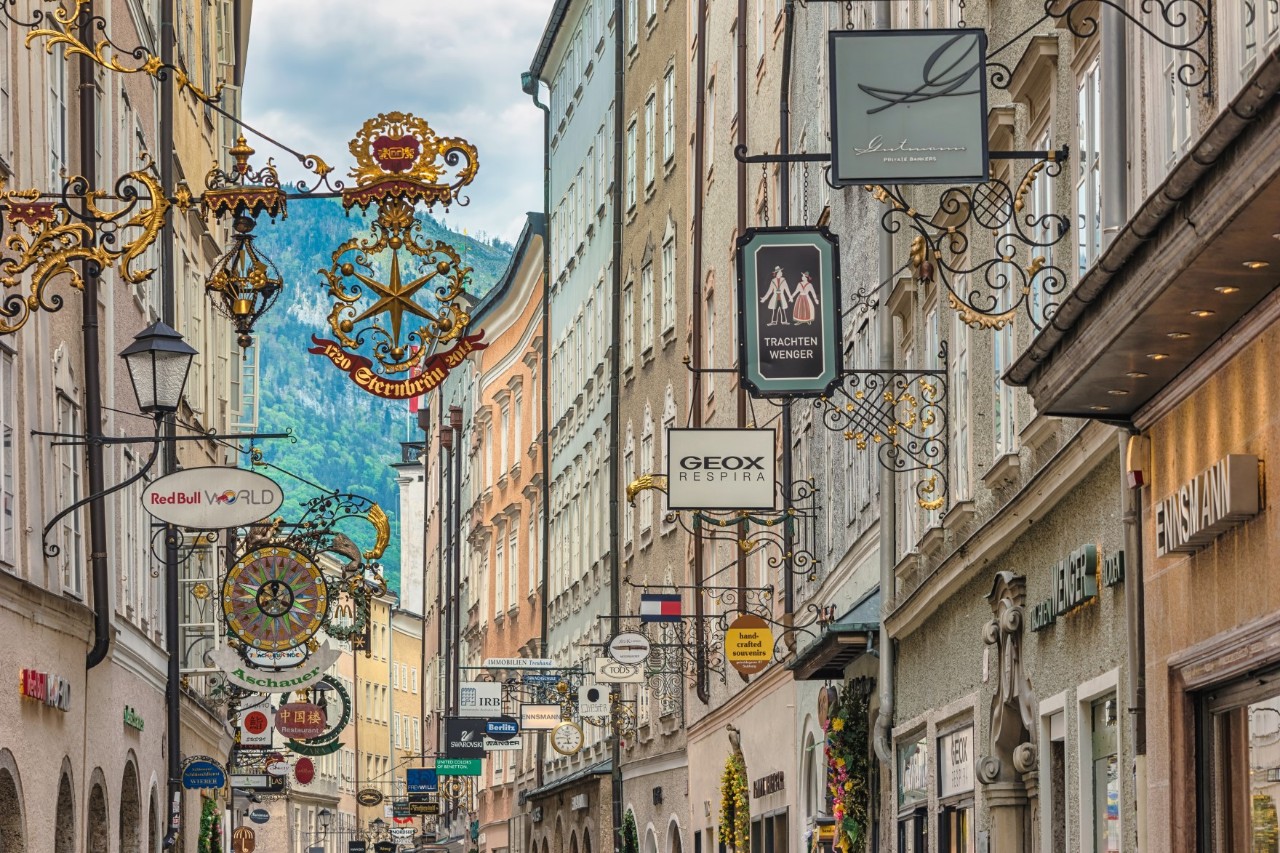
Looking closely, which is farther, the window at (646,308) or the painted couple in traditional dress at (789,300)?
the window at (646,308)

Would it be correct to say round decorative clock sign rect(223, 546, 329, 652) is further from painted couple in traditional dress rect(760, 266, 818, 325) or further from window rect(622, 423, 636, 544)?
window rect(622, 423, 636, 544)

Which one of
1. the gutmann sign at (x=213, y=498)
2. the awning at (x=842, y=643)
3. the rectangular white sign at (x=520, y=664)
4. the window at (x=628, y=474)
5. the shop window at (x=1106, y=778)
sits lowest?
the shop window at (x=1106, y=778)

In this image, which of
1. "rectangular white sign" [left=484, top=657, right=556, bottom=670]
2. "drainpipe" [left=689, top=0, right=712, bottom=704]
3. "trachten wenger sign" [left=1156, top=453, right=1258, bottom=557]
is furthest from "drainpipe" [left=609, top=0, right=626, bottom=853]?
"trachten wenger sign" [left=1156, top=453, right=1258, bottom=557]

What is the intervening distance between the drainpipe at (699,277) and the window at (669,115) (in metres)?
2.76

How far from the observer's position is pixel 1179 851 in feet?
33.5

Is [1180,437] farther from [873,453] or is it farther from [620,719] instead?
[620,719]

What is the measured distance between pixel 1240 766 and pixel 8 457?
1108cm

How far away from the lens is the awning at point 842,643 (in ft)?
65.3

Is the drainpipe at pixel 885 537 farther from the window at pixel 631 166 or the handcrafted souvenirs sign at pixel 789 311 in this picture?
the window at pixel 631 166

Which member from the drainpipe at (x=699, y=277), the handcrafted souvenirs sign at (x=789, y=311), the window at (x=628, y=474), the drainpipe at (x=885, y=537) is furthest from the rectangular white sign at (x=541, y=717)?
the handcrafted souvenirs sign at (x=789, y=311)

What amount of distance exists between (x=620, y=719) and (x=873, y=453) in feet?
60.9

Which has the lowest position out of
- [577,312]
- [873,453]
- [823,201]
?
[873,453]

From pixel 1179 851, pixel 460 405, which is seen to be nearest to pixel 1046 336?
pixel 1179 851

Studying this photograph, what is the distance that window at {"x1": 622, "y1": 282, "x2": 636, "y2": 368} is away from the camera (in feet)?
142
